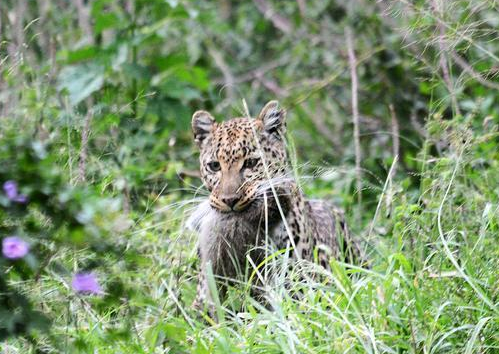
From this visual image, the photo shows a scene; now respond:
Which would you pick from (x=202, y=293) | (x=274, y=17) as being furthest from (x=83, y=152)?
(x=274, y=17)

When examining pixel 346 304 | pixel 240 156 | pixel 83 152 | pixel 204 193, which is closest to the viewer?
pixel 346 304

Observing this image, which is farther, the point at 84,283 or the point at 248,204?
the point at 248,204

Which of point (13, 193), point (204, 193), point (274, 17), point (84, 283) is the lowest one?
point (274, 17)

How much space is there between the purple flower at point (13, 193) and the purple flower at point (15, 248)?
13 centimetres

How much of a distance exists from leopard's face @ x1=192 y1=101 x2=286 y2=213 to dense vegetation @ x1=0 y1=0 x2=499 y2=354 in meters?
0.18

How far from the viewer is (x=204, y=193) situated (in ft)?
Answer: 21.8

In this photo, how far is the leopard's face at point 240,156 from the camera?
20.1 ft

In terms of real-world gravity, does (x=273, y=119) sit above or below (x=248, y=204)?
above

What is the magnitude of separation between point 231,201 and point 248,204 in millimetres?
90

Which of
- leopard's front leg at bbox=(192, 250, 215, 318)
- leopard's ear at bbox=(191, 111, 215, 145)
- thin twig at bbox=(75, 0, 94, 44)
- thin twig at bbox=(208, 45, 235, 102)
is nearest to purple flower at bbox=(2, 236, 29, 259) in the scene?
leopard's front leg at bbox=(192, 250, 215, 318)

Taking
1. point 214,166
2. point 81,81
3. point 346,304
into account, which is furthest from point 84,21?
point 346,304

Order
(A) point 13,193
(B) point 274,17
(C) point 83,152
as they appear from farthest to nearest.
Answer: (B) point 274,17
(C) point 83,152
(A) point 13,193

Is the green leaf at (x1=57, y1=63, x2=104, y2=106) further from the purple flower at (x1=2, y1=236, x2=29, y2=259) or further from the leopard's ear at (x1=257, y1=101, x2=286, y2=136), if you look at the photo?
the purple flower at (x1=2, y1=236, x2=29, y2=259)

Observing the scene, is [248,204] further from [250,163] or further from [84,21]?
[84,21]
